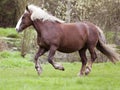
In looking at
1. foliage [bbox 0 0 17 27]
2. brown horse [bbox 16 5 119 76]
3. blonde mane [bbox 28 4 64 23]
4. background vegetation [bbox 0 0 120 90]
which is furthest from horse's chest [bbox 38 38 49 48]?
foliage [bbox 0 0 17 27]

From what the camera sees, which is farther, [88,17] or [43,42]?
[88,17]

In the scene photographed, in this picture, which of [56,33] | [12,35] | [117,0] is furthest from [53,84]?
[12,35]

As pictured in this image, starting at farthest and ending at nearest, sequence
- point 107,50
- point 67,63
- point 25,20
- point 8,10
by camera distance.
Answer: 1. point 8,10
2. point 67,63
3. point 107,50
4. point 25,20

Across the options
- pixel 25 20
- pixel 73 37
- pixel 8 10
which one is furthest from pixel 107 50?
pixel 8 10

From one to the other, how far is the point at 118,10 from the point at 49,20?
10940 mm

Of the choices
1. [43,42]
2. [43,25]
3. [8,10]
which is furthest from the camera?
[8,10]

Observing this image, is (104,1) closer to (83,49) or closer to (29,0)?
(29,0)

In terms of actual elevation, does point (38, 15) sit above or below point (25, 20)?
above

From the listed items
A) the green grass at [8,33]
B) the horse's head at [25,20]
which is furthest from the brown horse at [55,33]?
the green grass at [8,33]

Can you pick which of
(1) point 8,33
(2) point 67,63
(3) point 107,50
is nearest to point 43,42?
(3) point 107,50

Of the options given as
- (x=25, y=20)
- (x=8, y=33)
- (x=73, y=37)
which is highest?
(x=25, y=20)

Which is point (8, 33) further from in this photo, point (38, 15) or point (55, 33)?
point (55, 33)

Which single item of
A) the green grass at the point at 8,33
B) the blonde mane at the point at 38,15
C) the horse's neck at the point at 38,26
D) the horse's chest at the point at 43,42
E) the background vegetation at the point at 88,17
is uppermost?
the blonde mane at the point at 38,15

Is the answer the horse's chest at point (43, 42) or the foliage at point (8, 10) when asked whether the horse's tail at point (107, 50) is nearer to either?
the horse's chest at point (43, 42)
